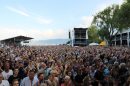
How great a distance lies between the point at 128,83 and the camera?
3.58 meters

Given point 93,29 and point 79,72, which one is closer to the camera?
point 79,72

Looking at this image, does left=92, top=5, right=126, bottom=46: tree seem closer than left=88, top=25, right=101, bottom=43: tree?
Yes

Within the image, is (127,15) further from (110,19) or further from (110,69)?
(110,19)

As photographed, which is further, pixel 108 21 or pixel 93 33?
pixel 93 33

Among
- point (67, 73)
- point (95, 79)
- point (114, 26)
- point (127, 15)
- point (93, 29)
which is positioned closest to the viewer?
point (95, 79)

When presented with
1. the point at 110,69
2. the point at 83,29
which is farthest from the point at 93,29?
the point at 110,69

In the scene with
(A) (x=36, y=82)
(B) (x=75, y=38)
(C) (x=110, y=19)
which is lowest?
(A) (x=36, y=82)

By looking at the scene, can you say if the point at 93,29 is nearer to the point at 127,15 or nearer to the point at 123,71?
the point at 127,15

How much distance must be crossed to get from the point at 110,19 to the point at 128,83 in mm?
33675

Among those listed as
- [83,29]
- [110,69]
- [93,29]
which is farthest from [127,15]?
[93,29]

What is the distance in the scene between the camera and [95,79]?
4824mm

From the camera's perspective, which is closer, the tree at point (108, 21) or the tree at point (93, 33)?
the tree at point (108, 21)

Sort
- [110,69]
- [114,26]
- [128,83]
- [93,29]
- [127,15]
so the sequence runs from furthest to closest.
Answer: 1. [93,29]
2. [114,26]
3. [127,15]
4. [110,69]
5. [128,83]

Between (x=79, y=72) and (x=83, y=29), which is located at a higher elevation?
(x=83, y=29)
